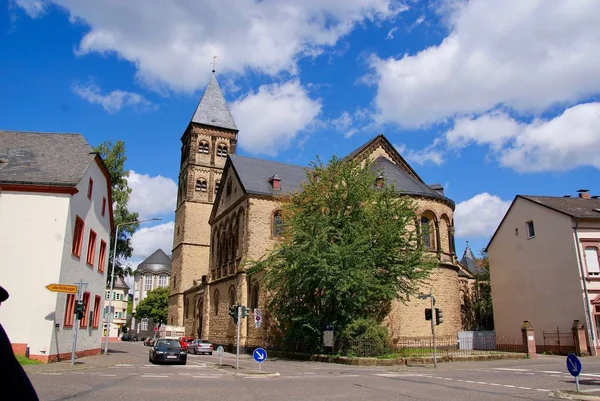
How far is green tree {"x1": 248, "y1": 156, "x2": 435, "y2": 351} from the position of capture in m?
26.5

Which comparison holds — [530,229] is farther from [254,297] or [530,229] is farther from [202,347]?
[202,347]

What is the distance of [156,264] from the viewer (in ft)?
332

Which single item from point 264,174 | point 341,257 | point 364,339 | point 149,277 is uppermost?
point 264,174

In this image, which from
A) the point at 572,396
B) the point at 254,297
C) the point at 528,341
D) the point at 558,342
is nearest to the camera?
the point at 572,396

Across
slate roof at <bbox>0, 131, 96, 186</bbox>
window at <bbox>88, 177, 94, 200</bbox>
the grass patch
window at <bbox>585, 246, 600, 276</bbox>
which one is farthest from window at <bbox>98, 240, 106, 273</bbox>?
window at <bbox>585, 246, 600, 276</bbox>

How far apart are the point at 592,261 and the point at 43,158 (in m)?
31.0

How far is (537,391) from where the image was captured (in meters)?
13.4

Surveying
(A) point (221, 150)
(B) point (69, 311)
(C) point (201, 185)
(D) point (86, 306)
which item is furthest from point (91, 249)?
(A) point (221, 150)

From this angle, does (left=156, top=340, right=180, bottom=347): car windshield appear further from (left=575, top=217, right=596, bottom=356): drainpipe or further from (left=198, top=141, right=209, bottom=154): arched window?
(left=198, top=141, right=209, bottom=154): arched window

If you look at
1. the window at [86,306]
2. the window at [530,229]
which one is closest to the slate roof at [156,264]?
the window at [86,306]

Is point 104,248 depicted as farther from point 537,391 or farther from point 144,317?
point 144,317

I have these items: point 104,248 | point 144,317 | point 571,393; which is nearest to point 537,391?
point 571,393

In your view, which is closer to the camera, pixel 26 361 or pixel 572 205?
pixel 26 361

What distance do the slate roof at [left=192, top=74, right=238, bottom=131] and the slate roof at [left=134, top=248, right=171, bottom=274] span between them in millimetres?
45484
